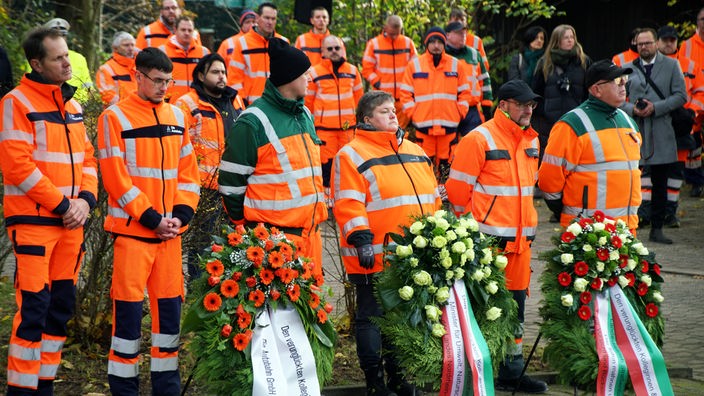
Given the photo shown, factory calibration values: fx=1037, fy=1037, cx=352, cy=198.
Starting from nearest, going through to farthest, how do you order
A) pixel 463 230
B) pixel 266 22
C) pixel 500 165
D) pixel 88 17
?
pixel 463 230
pixel 500 165
pixel 266 22
pixel 88 17

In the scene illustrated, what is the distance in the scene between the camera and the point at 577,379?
6.99m

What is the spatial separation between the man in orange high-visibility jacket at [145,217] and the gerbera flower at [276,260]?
93cm

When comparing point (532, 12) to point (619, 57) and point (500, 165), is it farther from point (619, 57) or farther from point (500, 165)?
point (500, 165)

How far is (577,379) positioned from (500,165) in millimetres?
1697

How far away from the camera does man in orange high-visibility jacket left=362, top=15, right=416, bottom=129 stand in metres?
15.6

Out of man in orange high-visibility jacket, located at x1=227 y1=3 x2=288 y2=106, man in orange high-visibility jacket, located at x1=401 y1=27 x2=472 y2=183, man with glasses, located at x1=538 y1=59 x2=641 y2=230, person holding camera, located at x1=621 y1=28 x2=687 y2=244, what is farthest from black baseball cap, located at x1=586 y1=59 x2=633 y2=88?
man in orange high-visibility jacket, located at x1=227 y1=3 x2=288 y2=106

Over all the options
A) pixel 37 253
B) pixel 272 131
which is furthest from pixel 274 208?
pixel 37 253

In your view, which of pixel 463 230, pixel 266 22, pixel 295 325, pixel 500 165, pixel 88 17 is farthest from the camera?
pixel 88 17

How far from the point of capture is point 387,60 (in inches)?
615

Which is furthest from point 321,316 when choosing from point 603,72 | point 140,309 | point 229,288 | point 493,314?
point 603,72

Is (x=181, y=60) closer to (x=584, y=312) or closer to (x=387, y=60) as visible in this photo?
(x=387, y=60)

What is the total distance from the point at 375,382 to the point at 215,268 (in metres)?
1.83

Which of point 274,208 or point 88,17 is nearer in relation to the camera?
point 274,208

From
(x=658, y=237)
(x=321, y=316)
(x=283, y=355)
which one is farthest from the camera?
(x=658, y=237)
